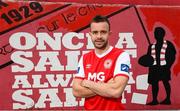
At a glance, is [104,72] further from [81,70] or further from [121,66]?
[81,70]

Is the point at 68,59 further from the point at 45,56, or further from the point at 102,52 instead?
the point at 102,52

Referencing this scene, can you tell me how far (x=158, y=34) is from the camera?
5770mm

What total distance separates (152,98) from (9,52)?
2557 millimetres

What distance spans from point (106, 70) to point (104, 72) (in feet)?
0.07

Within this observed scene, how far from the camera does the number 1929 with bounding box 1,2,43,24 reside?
5.16 metres

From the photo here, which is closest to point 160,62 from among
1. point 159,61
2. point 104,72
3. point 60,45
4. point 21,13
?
point 159,61

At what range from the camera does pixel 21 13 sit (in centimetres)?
523

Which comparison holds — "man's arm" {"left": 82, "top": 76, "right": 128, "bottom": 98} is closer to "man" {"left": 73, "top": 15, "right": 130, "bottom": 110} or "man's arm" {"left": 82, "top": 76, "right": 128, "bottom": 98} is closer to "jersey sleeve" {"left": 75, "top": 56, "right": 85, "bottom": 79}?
"man" {"left": 73, "top": 15, "right": 130, "bottom": 110}

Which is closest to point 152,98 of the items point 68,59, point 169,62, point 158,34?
point 169,62

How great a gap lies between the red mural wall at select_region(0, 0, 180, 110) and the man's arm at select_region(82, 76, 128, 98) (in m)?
2.94

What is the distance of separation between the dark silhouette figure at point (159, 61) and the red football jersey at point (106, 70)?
3.30m

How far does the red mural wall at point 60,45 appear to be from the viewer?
5188 millimetres

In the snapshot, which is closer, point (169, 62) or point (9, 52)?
point (9, 52)

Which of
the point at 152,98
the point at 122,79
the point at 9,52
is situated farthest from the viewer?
the point at 152,98
